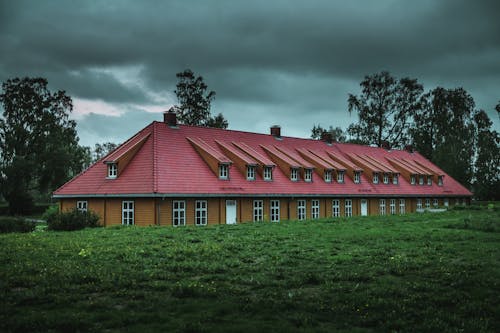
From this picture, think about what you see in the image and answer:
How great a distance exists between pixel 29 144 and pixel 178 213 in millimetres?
35805

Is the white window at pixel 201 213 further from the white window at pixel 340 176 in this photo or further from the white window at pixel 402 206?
the white window at pixel 402 206

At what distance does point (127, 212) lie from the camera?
32531 mm

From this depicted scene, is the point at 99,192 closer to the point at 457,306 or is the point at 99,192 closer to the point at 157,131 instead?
the point at 157,131

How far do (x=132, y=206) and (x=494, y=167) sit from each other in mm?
61672

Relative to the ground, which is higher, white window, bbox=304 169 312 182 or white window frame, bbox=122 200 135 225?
white window, bbox=304 169 312 182

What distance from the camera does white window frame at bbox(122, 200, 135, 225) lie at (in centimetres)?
3239

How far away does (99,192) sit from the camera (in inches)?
1304

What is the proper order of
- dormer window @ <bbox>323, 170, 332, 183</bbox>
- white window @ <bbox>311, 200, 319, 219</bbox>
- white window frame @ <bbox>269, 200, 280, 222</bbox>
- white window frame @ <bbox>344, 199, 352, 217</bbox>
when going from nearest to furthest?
white window frame @ <bbox>269, 200, 280, 222</bbox>, white window @ <bbox>311, 200, 319, 219</bbox>, dormer window @ <bbox>323, 170, 332, 183</bbox>, white window frame @ <bbox>344, 199, 352, 217</bbox>

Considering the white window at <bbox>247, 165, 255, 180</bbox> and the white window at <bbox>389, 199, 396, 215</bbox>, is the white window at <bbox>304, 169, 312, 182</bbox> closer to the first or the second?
the white window at <bbox>247, 165, 255, 180</bbox>

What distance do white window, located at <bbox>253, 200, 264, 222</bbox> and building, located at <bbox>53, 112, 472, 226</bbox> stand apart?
78 millimetres

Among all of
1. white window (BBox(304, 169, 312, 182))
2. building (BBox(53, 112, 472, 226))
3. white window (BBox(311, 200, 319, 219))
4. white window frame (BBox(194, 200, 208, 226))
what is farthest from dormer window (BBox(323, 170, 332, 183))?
white window frame (BBox(194, 200, 208, 226))

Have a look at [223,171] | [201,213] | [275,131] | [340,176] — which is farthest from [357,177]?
[201,213]

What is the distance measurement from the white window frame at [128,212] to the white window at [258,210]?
943cm

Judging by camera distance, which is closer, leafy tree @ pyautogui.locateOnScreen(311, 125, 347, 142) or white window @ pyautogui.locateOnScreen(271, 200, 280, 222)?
white window @ pyautogui.locateOnScreen(271, 200, 280, 222)
